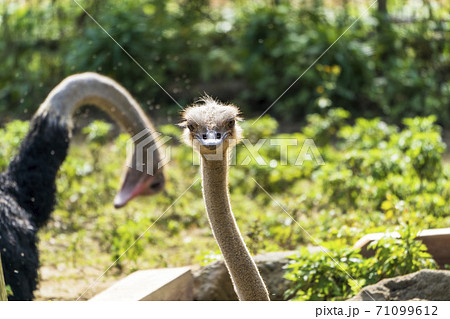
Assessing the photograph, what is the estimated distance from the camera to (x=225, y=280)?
365cm

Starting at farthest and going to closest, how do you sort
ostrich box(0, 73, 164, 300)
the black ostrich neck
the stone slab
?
the black ostrich neck
ostrich box(0, 73, 164, 300)
the stone slab

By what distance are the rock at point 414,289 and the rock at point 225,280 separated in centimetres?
69

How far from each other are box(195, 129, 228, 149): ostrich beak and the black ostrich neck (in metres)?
2.07

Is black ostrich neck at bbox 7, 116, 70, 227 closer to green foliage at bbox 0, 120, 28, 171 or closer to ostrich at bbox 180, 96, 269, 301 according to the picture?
green foliage at bbox 0, 120, 28, 171

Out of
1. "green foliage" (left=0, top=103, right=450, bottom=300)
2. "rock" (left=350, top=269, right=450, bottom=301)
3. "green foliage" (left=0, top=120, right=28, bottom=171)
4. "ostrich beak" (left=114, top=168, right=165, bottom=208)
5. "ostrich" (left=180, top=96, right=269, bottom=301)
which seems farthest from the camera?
"green foliage" (left=0, top=120, right=28, bottom=171)

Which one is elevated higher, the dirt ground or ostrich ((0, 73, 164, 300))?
ostrich ((0, 73, 164, 300))

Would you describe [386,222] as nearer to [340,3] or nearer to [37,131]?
[37,131]

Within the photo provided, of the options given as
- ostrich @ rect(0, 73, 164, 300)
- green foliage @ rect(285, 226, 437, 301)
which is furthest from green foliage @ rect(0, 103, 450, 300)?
ostrich @ rect(0, 73, 164, 300)

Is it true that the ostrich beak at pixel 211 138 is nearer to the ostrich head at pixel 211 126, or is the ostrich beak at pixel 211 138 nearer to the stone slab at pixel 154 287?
the ostrich head at pixel 211 126

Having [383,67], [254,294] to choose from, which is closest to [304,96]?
[383,67]

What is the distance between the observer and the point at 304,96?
8.57m

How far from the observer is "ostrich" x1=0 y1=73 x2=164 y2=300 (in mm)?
4016

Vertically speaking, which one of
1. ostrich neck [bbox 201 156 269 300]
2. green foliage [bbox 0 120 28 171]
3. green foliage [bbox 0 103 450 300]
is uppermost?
ostrich neck [bbox 201 156 269 300]

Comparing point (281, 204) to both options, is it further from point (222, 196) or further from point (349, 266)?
point (222, 196)
